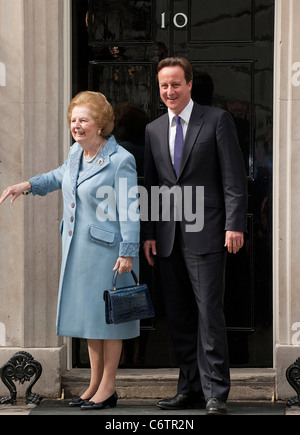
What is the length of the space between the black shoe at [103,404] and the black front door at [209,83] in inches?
30.9

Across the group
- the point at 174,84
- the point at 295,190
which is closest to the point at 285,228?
the point at 295,190

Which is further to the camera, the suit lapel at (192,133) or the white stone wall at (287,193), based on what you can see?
the white stone wall at (287,193)

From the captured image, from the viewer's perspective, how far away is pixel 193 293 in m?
6.15

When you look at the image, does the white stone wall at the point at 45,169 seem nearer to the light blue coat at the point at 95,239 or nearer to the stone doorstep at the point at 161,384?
the stone doorstep at the point at 161,384

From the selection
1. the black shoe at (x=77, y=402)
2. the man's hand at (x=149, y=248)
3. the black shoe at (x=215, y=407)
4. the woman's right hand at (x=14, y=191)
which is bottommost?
the black shoe at (x=77, y=402)

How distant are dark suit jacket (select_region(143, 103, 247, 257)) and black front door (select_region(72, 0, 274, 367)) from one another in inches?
31.8

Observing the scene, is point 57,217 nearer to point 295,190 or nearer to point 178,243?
point 178,243

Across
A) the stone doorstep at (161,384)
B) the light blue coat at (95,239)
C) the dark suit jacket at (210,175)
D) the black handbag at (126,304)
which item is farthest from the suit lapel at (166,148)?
the stone doorstep at (161,384)

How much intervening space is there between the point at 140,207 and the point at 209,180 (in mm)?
651

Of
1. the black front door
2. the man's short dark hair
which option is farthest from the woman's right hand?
the man's short dark hair

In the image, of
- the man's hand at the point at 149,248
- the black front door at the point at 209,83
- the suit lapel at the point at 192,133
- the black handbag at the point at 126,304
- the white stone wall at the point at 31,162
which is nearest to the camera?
the black handbag at the point at 126,304

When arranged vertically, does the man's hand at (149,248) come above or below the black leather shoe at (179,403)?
above

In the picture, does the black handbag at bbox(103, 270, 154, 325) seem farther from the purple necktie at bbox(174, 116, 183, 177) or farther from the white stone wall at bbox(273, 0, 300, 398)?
the white stone wall at bbox(273, 0, 300, 398)

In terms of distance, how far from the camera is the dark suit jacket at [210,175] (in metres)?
5.84
